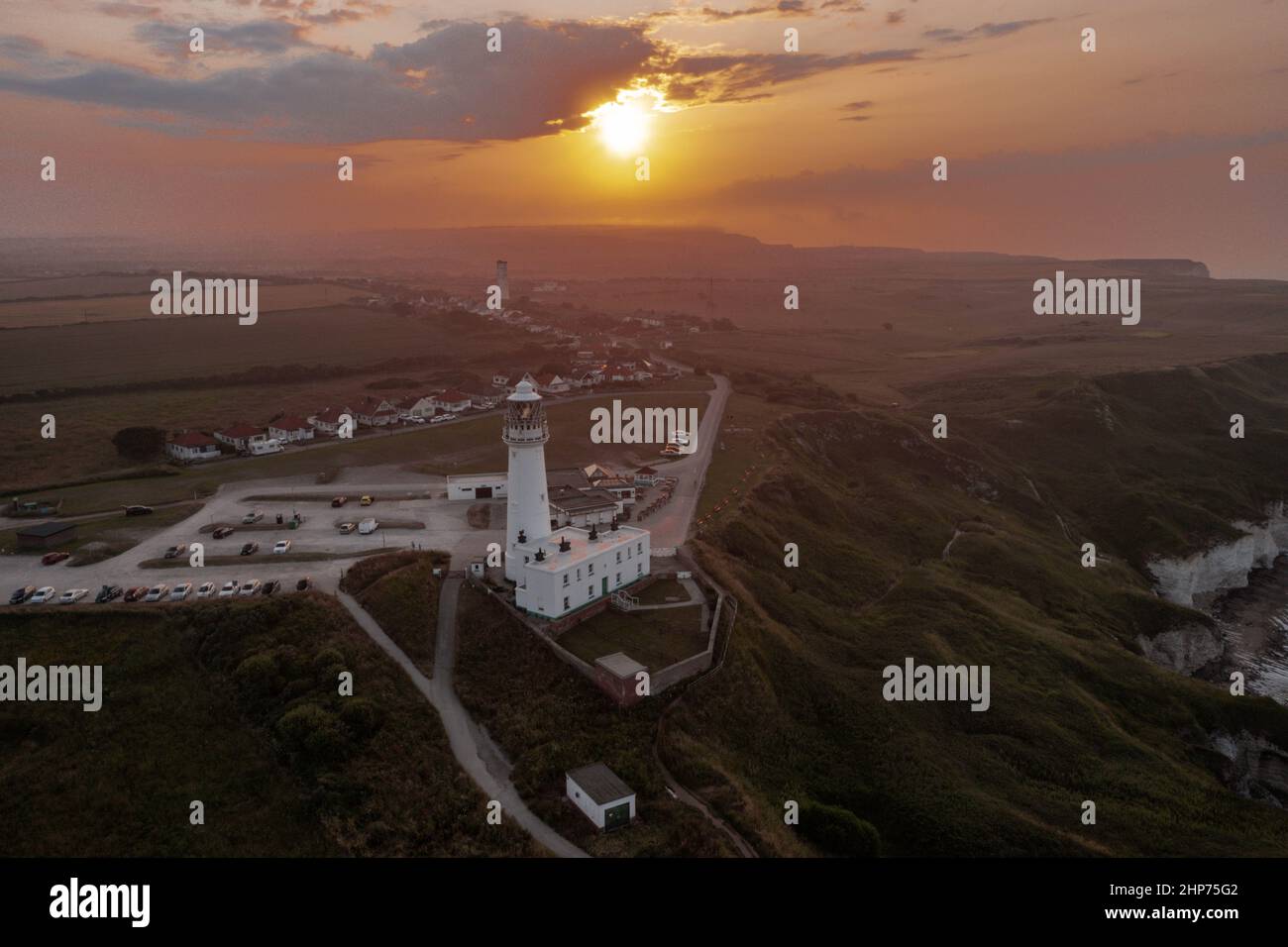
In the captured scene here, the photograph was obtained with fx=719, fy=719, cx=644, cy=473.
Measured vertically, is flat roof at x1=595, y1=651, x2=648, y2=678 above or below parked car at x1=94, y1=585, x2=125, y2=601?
below

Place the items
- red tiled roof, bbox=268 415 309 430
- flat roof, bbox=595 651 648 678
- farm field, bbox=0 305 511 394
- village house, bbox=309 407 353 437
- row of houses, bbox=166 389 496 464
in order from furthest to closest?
farm field, bbox=0 305 511 394
village house, bbox=309 407 353 437
red tiled roof, bbox=268 415 309 430
row of houses, bbox=166 389 496 464
flat roof, bbox=595 651 648 678

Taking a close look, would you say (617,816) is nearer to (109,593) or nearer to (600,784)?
(600,784)

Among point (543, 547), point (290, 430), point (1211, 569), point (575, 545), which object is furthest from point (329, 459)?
point (1211, 569)

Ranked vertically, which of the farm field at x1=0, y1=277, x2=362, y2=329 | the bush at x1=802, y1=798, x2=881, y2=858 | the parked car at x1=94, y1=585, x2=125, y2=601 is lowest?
the bush at x1=802, y1=798, x2=881, y2=858

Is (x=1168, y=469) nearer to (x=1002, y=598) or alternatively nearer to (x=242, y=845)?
(x=1002, y=598)

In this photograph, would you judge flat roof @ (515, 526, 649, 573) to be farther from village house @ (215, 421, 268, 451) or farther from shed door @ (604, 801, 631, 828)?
village house @ (215, 421, 268, 451)

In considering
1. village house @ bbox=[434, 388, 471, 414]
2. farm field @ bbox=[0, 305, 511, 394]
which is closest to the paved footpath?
village house @ bbox=[434, 388, 471, 414]

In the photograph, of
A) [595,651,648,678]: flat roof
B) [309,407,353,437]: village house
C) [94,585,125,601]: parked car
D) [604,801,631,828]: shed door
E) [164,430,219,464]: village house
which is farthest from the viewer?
[309,407,353,437]: village house

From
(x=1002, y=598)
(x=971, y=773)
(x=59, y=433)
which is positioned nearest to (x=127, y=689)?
(x=971, y=773)
